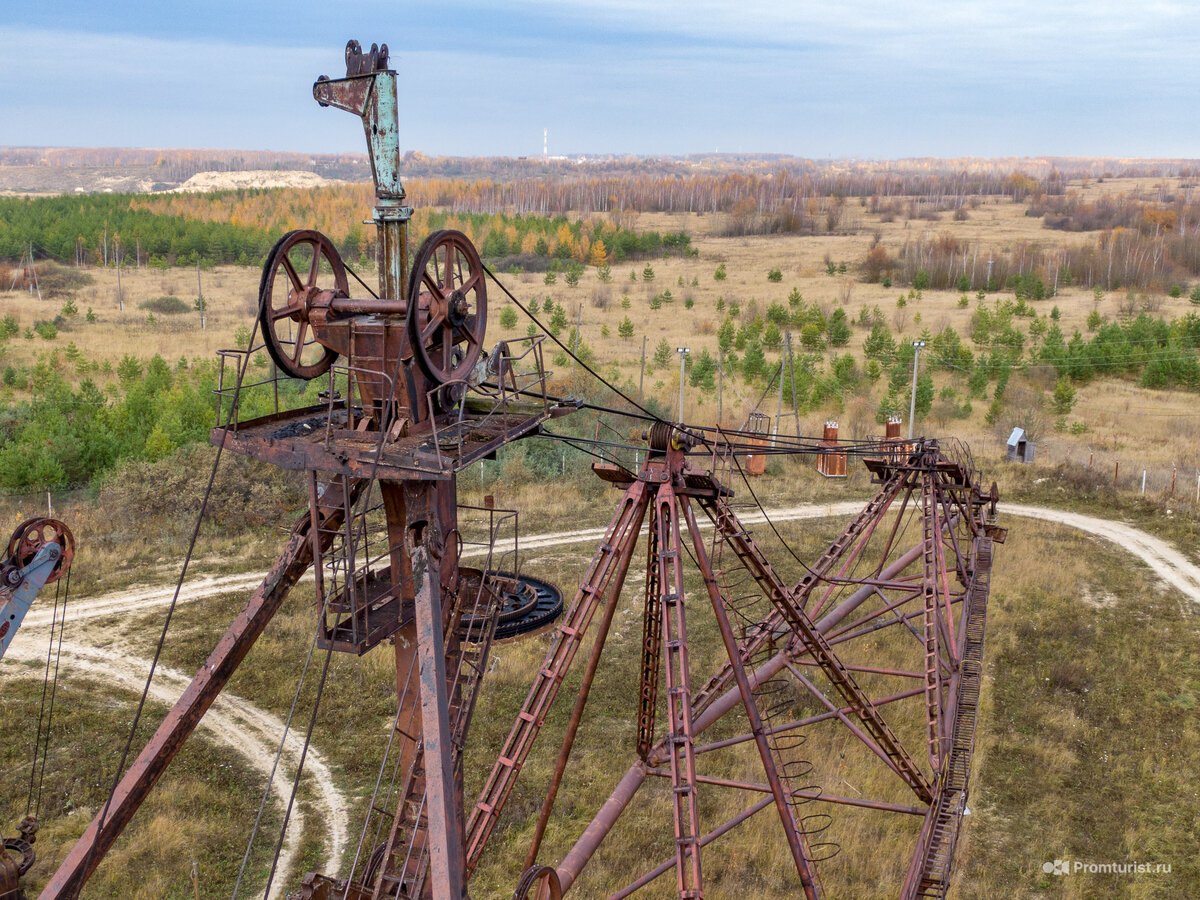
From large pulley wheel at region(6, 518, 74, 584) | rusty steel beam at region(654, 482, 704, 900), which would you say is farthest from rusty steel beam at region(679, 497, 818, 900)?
large pulley wheel at region(6, 518, 74, 584)

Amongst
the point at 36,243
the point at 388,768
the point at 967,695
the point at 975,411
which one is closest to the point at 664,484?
the point at 967,695

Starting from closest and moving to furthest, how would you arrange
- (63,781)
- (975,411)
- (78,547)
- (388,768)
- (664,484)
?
(664,484), (63,781), (388,768), (78,547), (975,411)

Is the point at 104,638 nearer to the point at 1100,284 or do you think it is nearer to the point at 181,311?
the point at 181,311

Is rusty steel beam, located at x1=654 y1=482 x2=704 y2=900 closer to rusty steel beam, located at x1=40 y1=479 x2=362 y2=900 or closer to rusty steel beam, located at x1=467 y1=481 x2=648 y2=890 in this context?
rusty steel beam, located at x1=467 y1=481 x2=648 y2=890

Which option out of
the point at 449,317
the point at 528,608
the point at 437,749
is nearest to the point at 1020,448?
the point at 528,608

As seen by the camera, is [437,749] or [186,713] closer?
[437,749]

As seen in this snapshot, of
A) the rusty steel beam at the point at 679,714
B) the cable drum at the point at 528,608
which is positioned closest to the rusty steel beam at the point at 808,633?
the rusty steel beam at the point at 679,714

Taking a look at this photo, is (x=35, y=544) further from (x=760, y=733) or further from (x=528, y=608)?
(x=528, y=608)
